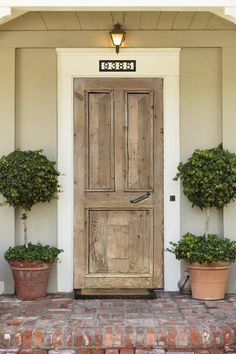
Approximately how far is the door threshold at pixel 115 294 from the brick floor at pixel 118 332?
59cm

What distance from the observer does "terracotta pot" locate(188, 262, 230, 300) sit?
5309mm

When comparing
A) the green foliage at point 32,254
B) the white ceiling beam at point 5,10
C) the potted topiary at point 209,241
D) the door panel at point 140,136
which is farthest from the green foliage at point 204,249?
the white ceiling beam at point 5,10

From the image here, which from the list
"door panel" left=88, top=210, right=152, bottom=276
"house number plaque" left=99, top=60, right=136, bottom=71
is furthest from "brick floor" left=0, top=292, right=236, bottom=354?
"house number plaque" left=99, top=60, right=136, bottom=71

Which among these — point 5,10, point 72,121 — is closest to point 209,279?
point 72,121

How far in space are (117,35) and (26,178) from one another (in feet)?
5.63

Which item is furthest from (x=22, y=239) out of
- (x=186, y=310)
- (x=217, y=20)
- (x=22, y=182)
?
(x=217, y=20)

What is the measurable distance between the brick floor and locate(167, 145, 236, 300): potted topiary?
54cm

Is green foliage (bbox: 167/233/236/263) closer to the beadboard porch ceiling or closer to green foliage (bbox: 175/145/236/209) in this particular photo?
green foliage (bbox: 175/145/236/209)

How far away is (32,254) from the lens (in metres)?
5.27

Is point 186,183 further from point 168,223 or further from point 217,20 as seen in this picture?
point 217,20

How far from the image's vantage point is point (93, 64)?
573 centimetres
